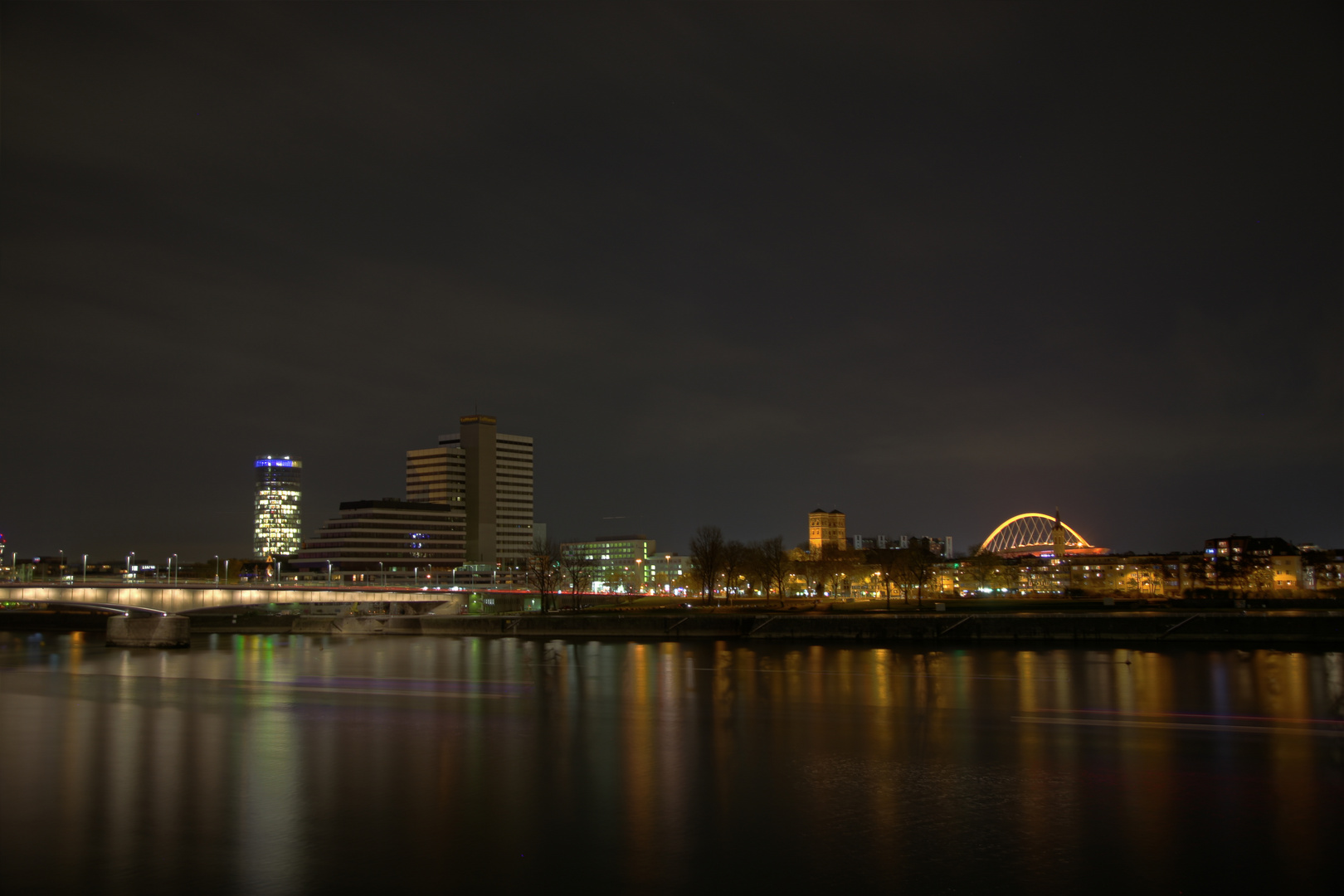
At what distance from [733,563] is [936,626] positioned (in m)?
55.8

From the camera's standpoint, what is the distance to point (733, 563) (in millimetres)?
113188

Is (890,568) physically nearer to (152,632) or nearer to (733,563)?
(733,563)

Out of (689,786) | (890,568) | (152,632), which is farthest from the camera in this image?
(890,568)

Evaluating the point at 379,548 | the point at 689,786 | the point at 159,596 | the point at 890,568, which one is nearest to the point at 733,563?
the point at 890,568

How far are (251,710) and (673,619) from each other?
39771 millimetres

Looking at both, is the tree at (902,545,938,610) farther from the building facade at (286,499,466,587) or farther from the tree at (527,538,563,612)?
the building facade at (286,499,466,587)

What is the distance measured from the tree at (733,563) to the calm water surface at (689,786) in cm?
6980

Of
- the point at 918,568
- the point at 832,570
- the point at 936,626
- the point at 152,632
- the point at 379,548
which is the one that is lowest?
the point at 152,632

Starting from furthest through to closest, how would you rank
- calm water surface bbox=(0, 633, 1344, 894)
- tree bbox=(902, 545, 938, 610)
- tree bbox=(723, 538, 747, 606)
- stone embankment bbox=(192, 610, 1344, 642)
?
tree bbox=(723, 538, 747, 606) < tree bbox=(902, 545, 938, 610) < stone embankment bbox=(192, 610, 1344, 642) < calm water surface bbox=(0, 633, 1344, 894)

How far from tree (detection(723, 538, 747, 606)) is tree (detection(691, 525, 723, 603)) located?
4.09 feet

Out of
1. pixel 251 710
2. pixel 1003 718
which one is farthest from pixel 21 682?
pixel 1003 718

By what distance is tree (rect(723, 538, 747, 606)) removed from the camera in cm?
11262

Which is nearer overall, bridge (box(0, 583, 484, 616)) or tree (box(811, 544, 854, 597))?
bridge (box(0, 583, 484, 616))

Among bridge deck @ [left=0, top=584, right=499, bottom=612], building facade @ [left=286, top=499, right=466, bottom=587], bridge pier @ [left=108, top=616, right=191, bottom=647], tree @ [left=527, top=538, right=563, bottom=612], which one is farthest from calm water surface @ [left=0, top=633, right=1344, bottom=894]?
building facade @ [left=286, top=499, right=466, bottom=587]
